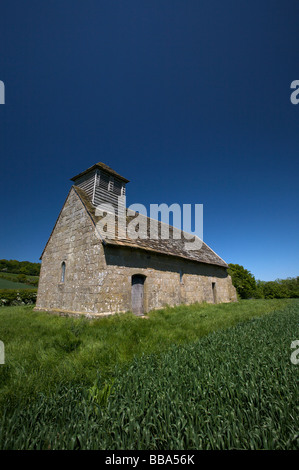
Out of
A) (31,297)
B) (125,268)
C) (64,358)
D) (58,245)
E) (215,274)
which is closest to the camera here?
(64,358)

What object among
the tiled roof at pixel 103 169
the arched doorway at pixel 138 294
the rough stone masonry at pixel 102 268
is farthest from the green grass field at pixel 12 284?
the arched doorway at pixel 138 294

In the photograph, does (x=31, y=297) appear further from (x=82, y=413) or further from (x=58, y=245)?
(x=82, y=413)

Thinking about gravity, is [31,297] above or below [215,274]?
below

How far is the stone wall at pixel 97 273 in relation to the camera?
8.98 meters

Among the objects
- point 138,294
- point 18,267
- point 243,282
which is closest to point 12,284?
point 18,267

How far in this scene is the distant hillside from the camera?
46.1 meters

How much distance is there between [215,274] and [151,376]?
625 inches

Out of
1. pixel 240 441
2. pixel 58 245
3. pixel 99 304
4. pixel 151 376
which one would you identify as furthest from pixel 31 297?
pixel 240 441

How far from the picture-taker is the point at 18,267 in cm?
5128

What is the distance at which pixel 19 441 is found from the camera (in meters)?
1.81

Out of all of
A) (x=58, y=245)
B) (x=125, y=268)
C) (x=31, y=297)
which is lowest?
(x=31, y=297)

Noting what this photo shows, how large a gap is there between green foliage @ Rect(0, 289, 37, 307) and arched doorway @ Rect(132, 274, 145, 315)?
1544 centimetres

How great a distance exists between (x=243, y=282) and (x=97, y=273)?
33.8m

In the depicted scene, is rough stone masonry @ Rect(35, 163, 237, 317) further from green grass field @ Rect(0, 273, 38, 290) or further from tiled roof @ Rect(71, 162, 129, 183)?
green grass field @ Rect(0, 273, 38, 290)
